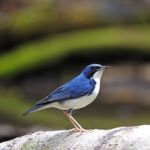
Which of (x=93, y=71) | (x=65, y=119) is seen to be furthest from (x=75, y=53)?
(x=93, y=71)

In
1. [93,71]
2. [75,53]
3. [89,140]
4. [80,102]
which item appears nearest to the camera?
[89,140]

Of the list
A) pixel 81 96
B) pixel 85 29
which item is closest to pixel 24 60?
pixel 85 29

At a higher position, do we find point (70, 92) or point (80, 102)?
point (70, 92)

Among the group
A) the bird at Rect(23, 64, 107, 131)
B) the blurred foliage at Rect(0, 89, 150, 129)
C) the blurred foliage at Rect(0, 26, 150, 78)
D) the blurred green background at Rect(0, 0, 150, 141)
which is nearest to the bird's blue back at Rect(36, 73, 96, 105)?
the bird at Rect(23, 64, 107, 131)

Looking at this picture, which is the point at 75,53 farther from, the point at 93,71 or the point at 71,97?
the point at 71,97

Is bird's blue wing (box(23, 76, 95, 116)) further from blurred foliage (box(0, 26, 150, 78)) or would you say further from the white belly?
blurred foliage (box(0, 26, 150, 78))

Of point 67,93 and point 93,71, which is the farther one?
point 93,71

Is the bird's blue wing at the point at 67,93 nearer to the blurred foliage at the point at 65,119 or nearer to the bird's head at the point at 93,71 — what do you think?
the bird's head at the point at 93,71
